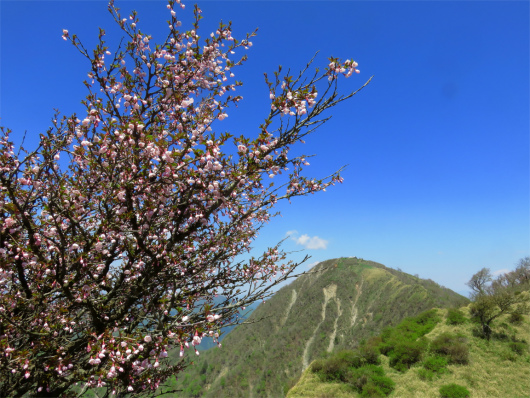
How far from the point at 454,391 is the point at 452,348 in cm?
414

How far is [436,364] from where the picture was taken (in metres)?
15.7

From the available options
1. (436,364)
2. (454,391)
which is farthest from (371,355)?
(454,391)

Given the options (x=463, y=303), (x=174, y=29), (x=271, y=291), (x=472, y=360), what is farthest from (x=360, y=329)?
(x=174, y=29)

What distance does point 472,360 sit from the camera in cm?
1569

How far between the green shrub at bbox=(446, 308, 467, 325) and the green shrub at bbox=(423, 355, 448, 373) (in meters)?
5.68

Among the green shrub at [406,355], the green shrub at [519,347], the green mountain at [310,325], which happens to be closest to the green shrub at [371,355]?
the green shrub at [406,355]

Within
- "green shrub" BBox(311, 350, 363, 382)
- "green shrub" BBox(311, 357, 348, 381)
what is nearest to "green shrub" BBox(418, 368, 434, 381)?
"green shrub" BBox(311, 350, 363, 382)

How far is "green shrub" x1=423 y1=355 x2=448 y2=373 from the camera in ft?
50.3

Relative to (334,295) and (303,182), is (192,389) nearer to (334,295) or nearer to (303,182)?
(334,295)

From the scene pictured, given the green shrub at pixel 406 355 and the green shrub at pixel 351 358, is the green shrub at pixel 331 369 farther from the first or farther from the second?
the green shrub at pixel 406 355

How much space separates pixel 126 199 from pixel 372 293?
69323mm

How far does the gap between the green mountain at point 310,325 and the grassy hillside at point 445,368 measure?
A: 24919 mm

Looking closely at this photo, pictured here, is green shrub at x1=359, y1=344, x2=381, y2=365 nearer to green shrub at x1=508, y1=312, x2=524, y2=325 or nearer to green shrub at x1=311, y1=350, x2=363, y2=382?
green shrub at x1=311, y1=350, x2=363, y2=382

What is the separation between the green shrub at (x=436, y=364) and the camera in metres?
15.3
